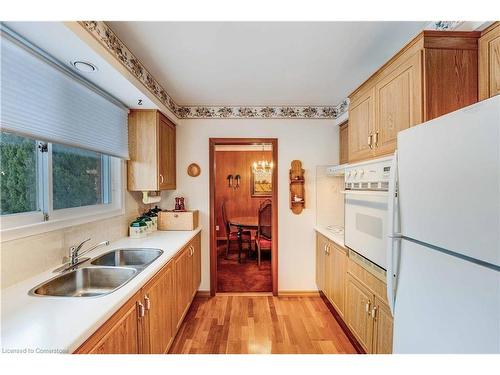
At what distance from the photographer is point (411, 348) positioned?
102 centimetres

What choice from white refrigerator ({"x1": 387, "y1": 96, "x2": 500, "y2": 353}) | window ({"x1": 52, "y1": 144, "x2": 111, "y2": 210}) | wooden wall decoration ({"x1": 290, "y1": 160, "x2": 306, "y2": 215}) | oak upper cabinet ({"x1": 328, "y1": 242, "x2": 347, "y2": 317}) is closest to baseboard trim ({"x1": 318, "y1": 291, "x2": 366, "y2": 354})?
oak upper cabinet ({"x1": 328, "y1": 242, "x2": 347, "y2": 317})

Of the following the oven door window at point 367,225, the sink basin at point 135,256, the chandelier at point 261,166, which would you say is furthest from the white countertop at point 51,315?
the chandelier at point 261,166

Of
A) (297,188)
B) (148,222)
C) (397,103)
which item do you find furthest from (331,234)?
(148,222)

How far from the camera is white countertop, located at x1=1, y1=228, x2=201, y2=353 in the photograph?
776mm

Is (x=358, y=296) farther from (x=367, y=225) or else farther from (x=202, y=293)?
(x=202, y=293)

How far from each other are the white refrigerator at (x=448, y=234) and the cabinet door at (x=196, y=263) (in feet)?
6.65

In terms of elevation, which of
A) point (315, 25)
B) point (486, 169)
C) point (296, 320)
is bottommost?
point (296, 320)

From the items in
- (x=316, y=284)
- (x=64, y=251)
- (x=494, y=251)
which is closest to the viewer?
(x=494, y=251)

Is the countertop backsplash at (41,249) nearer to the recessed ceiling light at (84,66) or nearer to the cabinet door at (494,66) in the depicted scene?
the recessed ceiling light at (84,66)

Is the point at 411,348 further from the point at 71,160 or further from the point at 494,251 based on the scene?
the point at 71,160

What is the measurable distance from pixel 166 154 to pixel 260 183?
3.39 meters

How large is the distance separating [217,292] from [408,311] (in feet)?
8.07

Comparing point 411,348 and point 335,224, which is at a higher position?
point 335,224

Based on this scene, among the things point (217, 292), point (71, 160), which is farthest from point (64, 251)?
point (217, 292)
